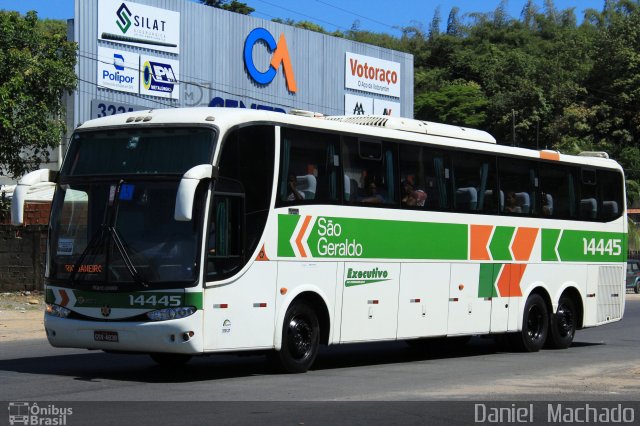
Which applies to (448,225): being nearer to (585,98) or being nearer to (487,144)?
(487,144)

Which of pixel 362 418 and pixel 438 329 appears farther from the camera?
pixel 438 329

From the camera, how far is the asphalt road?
10.7 m

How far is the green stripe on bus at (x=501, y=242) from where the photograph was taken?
1850 cm

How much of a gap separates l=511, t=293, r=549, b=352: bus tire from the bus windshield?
28.1 feet

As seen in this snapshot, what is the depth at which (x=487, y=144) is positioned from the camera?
18.8 metres

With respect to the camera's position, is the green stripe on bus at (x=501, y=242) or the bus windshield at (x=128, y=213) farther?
the green stripe on bus at (x=501, y=242)

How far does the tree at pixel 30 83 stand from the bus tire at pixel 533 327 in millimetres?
14324

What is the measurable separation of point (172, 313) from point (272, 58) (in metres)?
32.3

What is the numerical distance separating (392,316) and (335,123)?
314 cm

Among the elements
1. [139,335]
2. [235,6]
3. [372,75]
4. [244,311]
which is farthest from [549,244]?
[235,6]

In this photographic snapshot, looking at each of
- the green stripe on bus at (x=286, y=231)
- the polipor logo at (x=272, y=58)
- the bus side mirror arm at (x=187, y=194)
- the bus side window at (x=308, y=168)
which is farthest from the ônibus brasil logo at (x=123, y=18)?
the bus side mirror arm at (x=187, y=194)

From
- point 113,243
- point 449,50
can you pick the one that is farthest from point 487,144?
point 449,50

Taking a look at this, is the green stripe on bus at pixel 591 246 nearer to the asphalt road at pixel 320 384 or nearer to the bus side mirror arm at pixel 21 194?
the asphalt road at pixel 320 384

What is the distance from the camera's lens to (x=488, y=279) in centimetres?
1845
